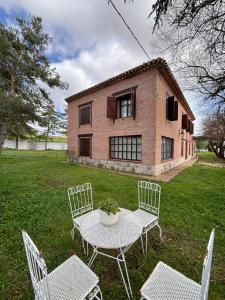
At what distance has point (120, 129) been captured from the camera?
980cm

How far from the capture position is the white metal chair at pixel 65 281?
133cm

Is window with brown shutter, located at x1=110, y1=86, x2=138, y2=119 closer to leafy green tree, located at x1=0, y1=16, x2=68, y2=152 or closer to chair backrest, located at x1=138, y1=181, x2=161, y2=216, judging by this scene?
leafy green tree, located at x1=0, y1=16, x2=68, y2=152

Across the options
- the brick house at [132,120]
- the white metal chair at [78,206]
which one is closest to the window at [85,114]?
the brick house at [132,120]

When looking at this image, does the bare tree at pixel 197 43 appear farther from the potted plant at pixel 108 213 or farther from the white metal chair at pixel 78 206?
the white metal chair at pixel 78 206

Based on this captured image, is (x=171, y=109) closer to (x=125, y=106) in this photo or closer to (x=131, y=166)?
(x=125, y=106)

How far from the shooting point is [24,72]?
11602mm

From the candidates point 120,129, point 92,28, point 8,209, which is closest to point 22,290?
point 8,209

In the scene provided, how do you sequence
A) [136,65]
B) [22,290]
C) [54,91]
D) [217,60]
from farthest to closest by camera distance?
[54,91]
[136,65]
[217,60]
[22,290]

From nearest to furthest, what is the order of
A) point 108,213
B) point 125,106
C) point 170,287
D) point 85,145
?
1. point 170,287
2. point 108,213
3. point 125,106
4. point 85,145

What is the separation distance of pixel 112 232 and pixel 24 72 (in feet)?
43.2

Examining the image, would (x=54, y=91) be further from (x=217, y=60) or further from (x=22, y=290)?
(x=22, y=290)

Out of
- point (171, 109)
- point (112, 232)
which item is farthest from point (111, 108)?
point (112, 232)

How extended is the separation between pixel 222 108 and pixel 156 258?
32.5 feet

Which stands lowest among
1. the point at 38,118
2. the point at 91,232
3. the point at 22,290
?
the point at 22,290
